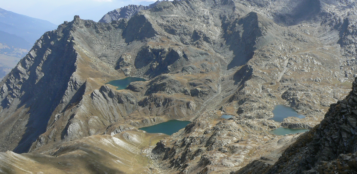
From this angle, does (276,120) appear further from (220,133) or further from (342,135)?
(342,135)

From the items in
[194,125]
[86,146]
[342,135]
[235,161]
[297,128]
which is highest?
[297,128]

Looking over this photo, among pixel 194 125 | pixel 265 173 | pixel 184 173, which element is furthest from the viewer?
pixel 194 125

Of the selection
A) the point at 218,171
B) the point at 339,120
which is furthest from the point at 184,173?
the point at 339,120

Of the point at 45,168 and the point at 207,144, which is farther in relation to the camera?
the point at 207,144

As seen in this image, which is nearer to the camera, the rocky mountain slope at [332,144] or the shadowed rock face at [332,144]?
the rocky mountain slope at [332,144]

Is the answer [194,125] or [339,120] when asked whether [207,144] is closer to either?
[194,125]

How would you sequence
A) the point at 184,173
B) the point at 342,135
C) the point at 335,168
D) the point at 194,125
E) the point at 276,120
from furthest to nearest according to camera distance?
the point at 276,120 < the point at 194,125 < the point at 184,173 < the point at 342,135 < the point at 335,168

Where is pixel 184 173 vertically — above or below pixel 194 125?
below

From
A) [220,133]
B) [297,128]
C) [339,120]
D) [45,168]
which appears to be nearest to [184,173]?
[220,133]

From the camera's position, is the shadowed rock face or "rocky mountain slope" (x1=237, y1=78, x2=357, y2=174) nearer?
"rocky mountain slope" (x1=237, y1=78, x2=357, y2=174)
